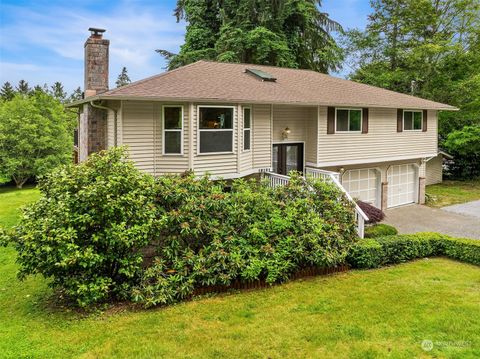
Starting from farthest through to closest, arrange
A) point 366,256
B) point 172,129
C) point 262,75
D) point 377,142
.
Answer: point 377,142
point 262,75
point 172,129
point 366,256

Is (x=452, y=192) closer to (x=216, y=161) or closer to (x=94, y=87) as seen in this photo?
(x=216, y=161)

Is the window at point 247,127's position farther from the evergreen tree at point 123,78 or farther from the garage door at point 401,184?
the evergreen tree at point 123,78

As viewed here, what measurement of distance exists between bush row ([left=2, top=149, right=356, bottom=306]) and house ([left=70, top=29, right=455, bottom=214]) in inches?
92.0

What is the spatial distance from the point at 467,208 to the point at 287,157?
9.33m

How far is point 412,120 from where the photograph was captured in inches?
691

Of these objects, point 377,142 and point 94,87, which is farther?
point 377,142

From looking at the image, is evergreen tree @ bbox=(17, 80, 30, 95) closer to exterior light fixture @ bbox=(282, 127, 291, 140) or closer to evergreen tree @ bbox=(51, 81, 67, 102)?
evergreen tree @ bbox=(51, 81, 67, 102)

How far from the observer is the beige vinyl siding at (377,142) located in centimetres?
1458

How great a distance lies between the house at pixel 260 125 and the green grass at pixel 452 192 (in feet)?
3.84

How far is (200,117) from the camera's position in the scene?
11328 mm

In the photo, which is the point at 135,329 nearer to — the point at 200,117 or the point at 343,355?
the point at 343,355

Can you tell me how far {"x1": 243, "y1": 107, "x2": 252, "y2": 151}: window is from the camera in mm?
12602

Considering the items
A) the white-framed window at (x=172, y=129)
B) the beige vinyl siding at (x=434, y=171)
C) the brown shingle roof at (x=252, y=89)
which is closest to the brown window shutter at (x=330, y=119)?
the brown shingle roof at (x=252, y=89)

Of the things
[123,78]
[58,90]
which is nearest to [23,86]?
[58,90]
